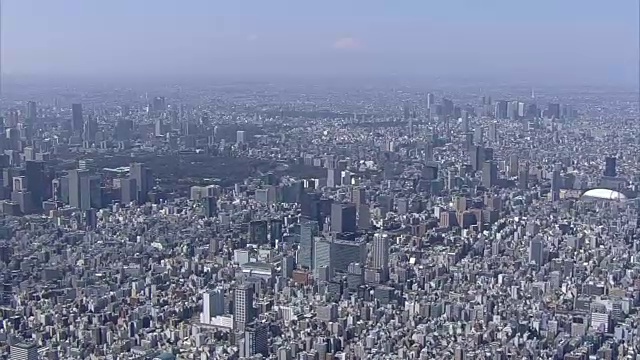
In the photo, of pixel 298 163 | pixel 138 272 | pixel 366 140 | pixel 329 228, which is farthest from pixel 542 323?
pixel 366 140

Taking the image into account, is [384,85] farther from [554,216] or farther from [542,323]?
[542,323]

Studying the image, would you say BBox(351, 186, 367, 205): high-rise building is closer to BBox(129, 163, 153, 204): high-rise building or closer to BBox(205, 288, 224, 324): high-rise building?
BBox(129, 163, 153, 204): high-rise building

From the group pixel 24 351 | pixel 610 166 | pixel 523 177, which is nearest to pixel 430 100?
pixel 523 177

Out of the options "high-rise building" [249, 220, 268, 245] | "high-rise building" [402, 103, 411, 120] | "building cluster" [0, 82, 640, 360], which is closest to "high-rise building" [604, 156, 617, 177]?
"building cluster" [0, 82, 640, 360]

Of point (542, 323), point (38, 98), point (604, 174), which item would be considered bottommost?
point (542, 323)

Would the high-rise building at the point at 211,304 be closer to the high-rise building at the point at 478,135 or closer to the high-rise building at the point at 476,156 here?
the high-rise building at the point at 476,156
